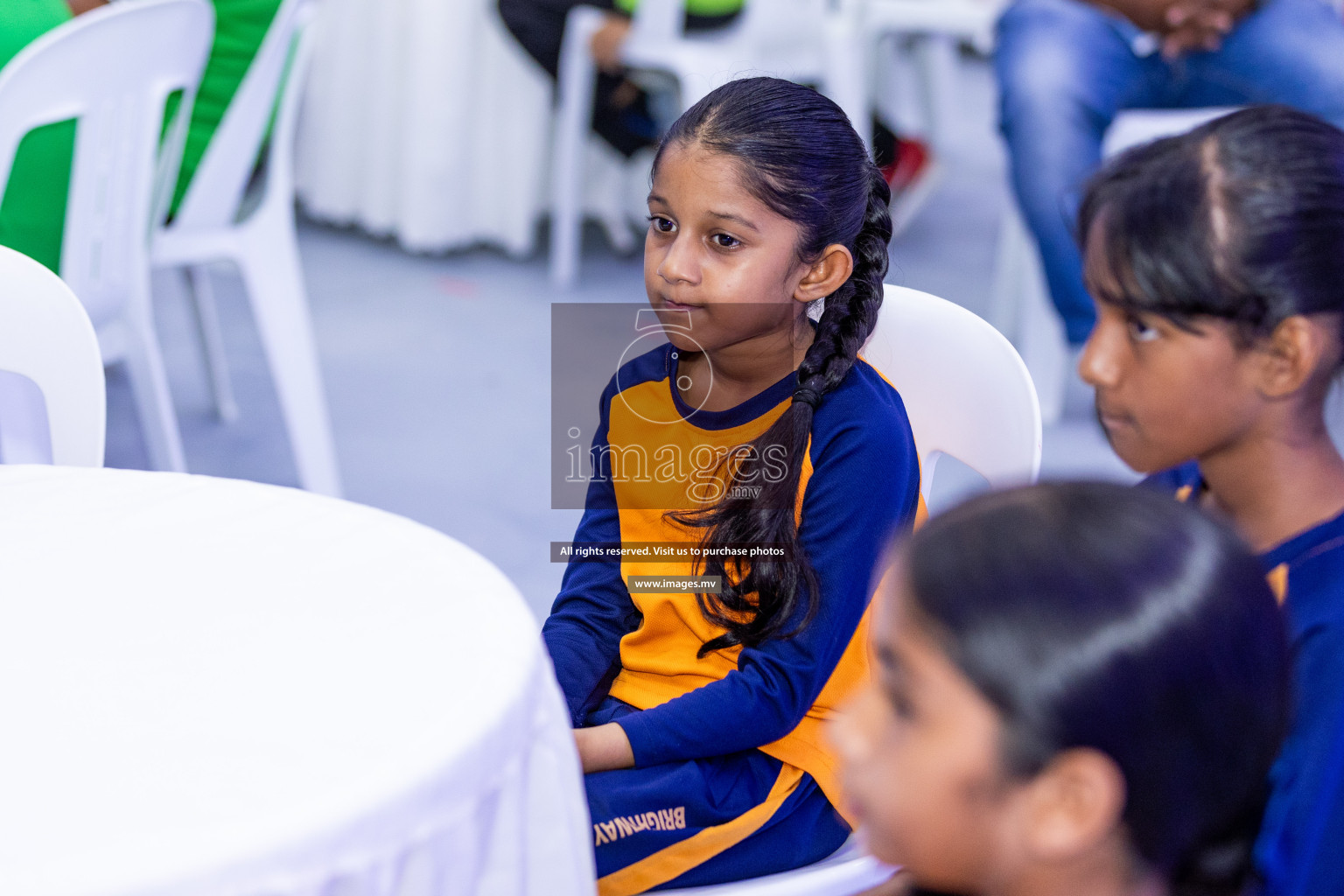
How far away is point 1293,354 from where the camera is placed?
28.8 inches

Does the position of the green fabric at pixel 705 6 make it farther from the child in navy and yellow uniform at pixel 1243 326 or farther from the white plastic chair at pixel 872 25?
the child in navy and yellow uniform at pixel 1243 326

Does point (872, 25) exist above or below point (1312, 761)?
below

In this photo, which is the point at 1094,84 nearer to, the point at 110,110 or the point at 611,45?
the point at 611,45

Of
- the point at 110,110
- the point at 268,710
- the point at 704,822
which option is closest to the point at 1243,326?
the point at 704,822

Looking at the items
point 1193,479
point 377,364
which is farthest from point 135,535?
point 377,364

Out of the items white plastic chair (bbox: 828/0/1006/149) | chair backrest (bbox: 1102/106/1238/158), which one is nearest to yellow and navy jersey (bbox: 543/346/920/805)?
chair backrest (bbox: 1102/106/1238/158)

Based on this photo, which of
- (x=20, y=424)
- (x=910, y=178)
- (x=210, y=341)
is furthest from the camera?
(x=910, y=178)

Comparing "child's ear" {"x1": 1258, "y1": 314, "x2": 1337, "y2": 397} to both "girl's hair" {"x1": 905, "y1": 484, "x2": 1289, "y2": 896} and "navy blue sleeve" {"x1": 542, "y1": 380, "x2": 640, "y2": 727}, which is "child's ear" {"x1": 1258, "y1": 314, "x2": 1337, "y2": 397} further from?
"navy blue sleeve" {"x1": 542, "y1": 380, "x2": 640, "y2": 727}

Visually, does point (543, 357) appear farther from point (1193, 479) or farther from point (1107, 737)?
point (1107, 737)

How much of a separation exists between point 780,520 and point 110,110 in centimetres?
100

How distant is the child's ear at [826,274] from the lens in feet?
3.17

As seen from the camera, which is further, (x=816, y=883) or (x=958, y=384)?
(x=958, y=384)

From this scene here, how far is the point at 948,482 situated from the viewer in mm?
2098

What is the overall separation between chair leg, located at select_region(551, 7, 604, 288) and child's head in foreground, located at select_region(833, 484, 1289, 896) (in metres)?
2.43
